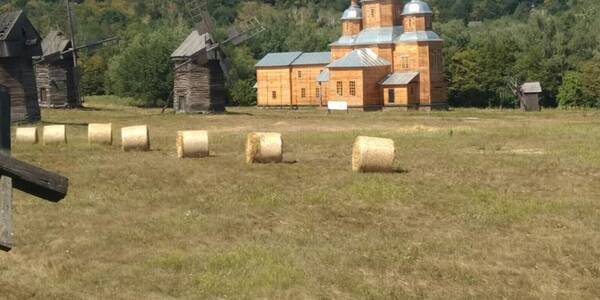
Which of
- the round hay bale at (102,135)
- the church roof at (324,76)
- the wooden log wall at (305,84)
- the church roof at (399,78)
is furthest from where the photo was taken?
the wooden log wall at (305,84)

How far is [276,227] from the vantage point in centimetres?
1669

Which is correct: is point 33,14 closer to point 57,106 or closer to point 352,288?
point 57,106

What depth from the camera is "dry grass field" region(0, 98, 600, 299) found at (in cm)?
1268

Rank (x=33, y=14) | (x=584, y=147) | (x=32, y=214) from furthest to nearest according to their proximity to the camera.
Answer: (x=33, y=14) < (x=584, y=147) < (x=32, y=214)

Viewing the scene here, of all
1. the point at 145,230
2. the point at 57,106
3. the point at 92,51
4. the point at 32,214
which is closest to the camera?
the point at 145,230

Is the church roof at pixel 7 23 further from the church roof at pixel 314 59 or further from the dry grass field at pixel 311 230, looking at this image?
the church roof at pixel 314 59

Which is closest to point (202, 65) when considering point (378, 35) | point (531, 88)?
point (378, 35)

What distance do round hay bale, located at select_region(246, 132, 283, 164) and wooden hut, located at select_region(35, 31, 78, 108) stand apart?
50.6m

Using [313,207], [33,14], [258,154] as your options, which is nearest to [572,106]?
[258,154]

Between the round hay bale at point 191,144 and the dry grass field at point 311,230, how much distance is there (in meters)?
0.56

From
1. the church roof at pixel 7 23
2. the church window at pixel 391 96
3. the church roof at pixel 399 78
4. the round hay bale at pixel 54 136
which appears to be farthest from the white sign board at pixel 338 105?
the round hay bale at pixel 54 136

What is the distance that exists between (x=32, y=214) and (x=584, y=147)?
21.8 meters

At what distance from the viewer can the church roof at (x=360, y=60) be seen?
75062 mm

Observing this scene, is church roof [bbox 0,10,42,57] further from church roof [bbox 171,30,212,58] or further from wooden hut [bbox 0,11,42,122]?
church roof [bbox 171,30,212,58]
